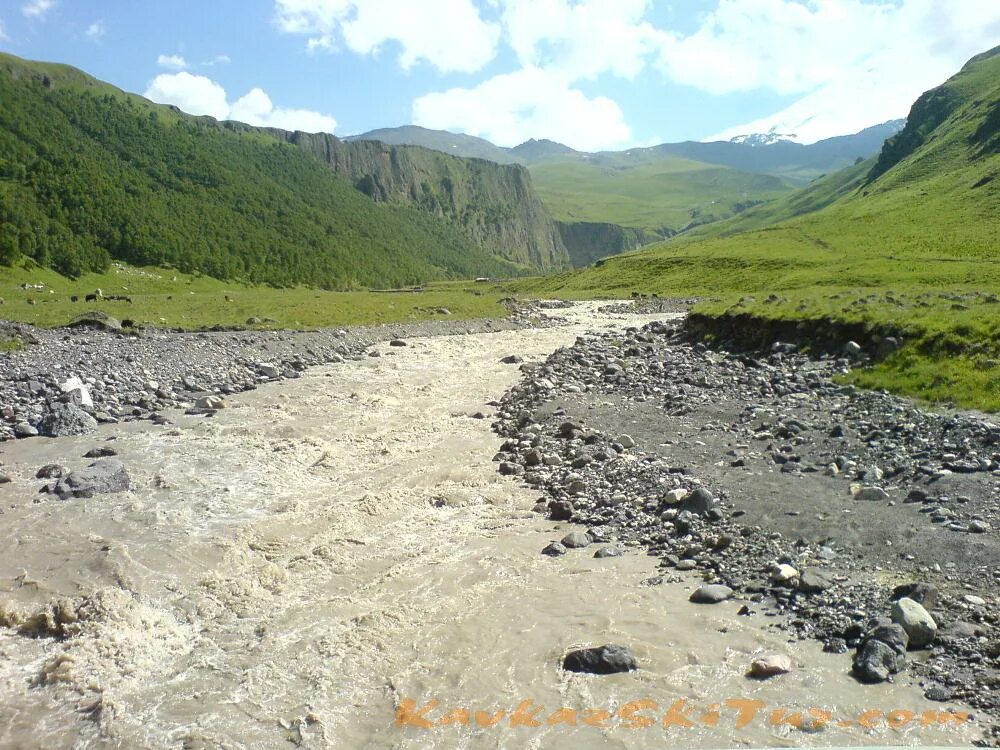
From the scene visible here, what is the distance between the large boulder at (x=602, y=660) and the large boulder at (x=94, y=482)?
10.9 m

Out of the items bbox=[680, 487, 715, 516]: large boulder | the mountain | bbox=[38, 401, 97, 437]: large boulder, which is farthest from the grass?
bbox=[680, 487, 715, 516]: large boulder

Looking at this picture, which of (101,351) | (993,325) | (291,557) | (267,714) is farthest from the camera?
(101,351)

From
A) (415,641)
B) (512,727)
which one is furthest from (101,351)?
(512,727)

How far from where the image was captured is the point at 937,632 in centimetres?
746

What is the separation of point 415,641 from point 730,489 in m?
6.77

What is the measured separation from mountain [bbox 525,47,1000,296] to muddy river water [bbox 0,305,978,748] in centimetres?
2512

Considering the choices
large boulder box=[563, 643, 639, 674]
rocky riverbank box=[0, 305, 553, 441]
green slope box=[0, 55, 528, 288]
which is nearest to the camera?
large boulder box=[563, 643, 639, 674]

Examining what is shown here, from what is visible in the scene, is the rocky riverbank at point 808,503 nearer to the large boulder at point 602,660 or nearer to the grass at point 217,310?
the large boulder at point 602,660

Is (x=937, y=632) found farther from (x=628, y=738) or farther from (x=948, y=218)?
(x=948, y=218)

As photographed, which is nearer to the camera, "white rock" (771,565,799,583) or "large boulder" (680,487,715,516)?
"white rock" (771,565,799,583)

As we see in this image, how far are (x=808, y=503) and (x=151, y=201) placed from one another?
150 metres

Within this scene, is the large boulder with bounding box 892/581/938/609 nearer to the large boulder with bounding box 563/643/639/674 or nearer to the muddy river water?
the muddy river water

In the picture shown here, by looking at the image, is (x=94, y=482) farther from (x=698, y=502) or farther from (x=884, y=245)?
(x=884, y=245)

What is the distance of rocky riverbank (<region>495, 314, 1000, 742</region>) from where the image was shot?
25.1 feet
